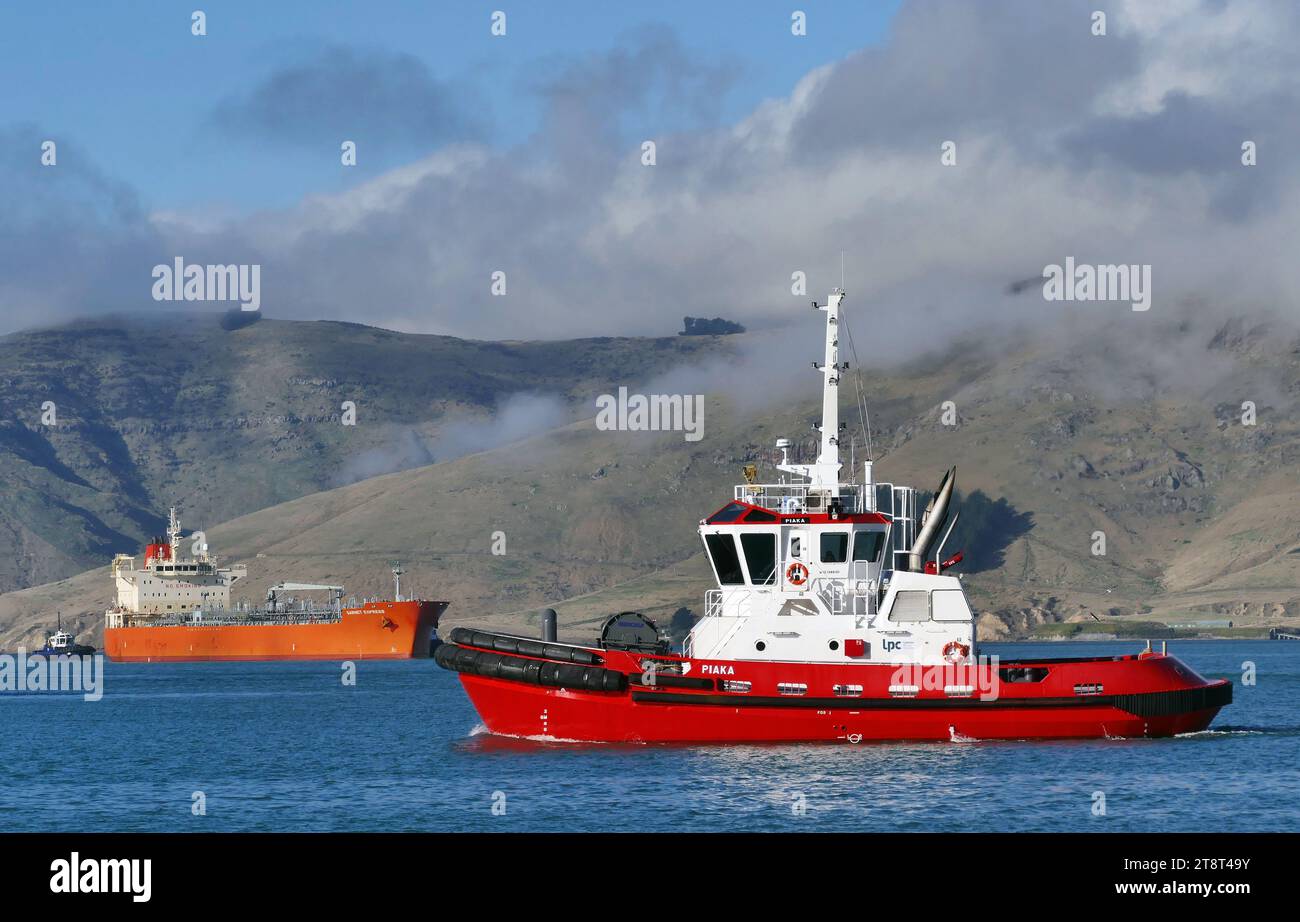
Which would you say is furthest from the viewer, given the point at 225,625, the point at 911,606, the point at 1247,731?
the point at 225,625

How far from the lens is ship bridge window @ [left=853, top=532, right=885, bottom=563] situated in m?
40.9

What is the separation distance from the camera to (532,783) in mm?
36156

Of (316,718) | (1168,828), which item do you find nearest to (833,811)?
(1168,828)

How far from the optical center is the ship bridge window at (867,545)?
A: 40906mm

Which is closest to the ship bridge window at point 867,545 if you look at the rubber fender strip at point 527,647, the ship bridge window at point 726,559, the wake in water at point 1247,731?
the ship bridge window at point 726,559

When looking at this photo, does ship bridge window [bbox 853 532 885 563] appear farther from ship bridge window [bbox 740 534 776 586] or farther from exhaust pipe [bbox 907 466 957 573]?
ship bridge window [bbox 740 534 776 586]

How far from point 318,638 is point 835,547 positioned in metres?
105

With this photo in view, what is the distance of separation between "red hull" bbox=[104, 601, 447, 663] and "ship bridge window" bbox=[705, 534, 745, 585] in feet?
328

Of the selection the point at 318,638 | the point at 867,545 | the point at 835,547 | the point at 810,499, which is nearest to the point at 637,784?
the point at 835,547

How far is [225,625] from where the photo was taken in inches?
5714

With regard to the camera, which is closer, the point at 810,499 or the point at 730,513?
the point at 810,499
